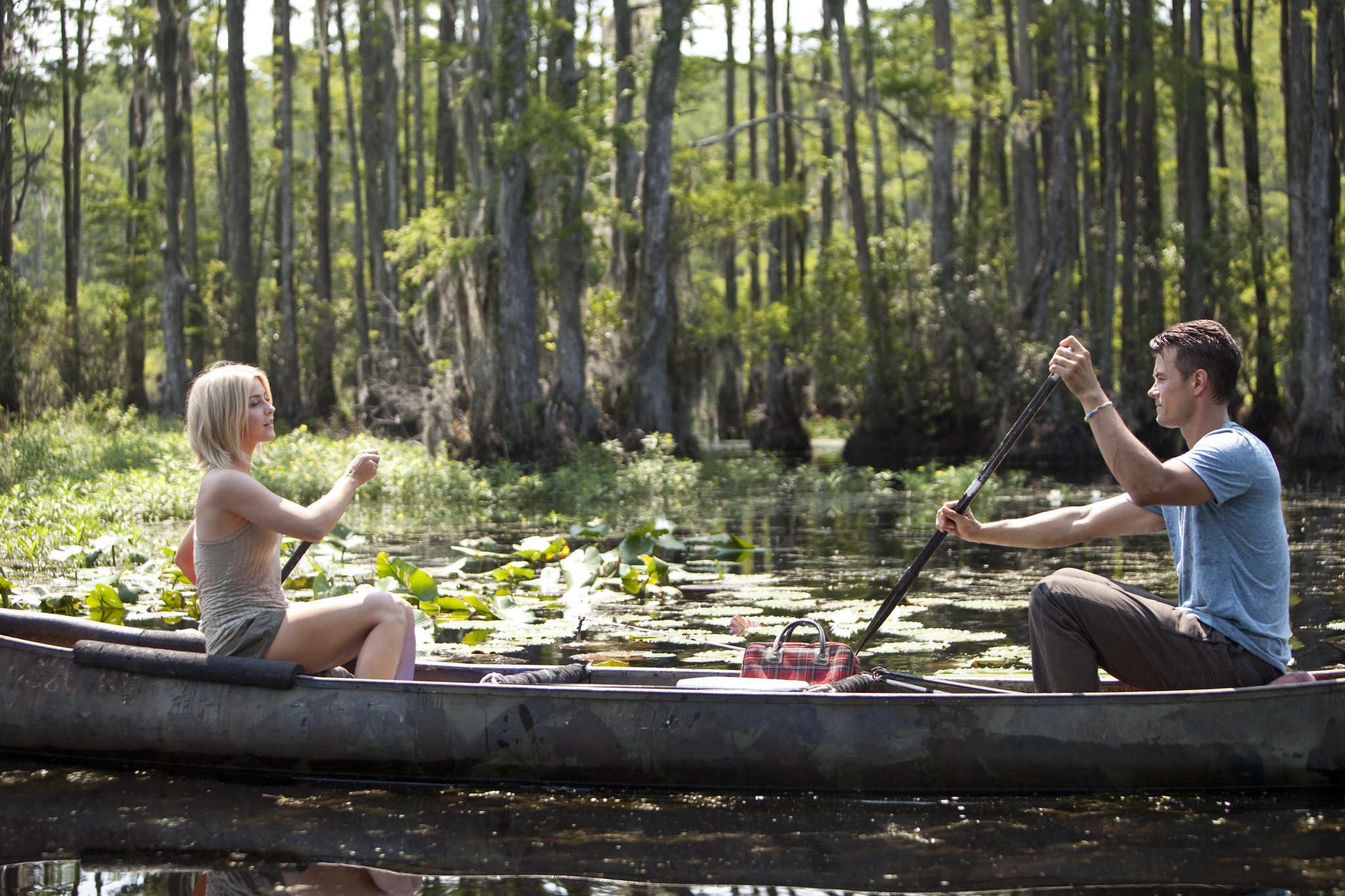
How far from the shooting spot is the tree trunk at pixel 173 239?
23.5 meters

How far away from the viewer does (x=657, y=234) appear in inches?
791

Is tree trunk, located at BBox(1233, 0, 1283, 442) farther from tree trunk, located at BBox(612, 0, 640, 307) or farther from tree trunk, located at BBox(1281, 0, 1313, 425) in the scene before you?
tree trunk, located at BBox(612, 0, 640, 307)

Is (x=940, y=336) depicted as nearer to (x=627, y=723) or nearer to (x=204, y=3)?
(x=204, y=3)

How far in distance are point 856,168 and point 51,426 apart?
47.6 feet

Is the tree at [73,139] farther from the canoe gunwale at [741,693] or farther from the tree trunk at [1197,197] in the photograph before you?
the canoe gunwale at [741,693]

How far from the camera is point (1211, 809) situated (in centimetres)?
399

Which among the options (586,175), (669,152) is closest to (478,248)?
(586,175)

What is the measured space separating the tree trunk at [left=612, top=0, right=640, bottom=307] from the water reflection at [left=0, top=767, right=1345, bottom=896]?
15837 mm

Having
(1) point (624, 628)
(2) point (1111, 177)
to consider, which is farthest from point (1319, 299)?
(1) point (624, 628)

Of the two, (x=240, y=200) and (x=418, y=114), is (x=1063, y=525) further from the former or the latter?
(x=418, y=114)

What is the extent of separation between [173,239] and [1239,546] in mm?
23247

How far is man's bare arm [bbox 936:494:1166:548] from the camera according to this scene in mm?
4293

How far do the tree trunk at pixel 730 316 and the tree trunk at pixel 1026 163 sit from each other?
525cm

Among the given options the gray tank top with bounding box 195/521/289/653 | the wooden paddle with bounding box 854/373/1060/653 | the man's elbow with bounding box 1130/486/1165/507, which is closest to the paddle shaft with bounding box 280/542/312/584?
the gray tank top with bounding box 195/521/289/653
